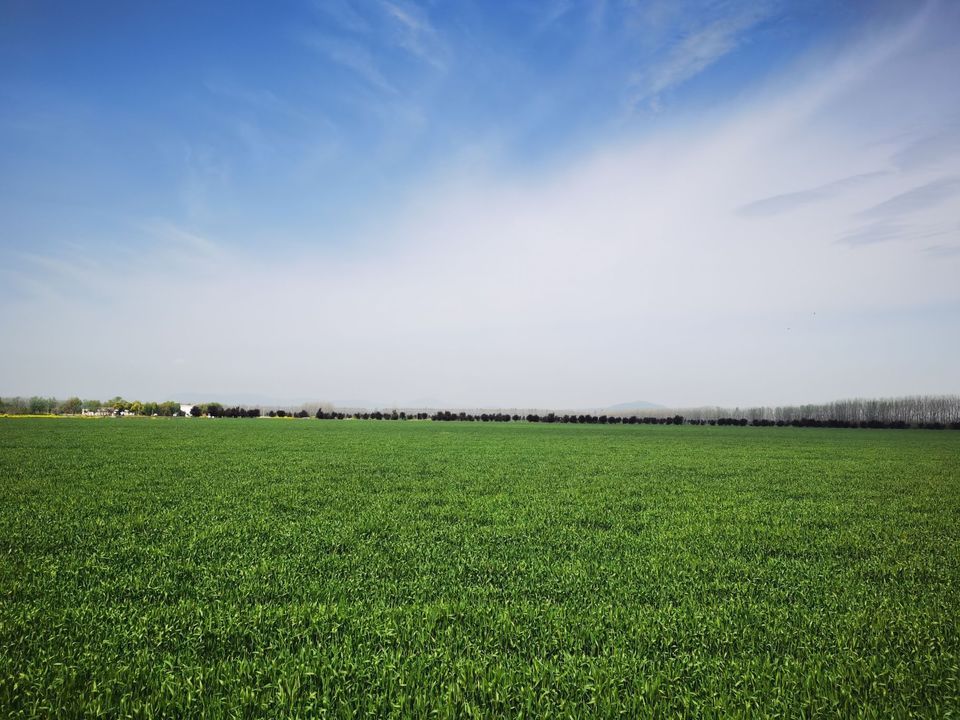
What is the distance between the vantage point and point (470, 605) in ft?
17.2

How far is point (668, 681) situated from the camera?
12.9 feet

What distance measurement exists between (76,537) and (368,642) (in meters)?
5.71

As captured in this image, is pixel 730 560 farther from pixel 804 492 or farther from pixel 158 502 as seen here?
pixel 158 502

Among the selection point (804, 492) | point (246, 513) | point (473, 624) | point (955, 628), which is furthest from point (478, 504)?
point (804, 492)

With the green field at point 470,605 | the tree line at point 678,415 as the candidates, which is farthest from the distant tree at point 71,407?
the green field at point 470,605

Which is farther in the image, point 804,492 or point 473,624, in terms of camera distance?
point 804,492

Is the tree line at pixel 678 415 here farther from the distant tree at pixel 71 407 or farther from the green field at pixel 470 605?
the green field at pixel 470 605

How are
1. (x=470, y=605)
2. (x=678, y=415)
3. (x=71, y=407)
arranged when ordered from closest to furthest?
1. (x=470, y=605)
2. (x=71, y=407)
3. (x=678, y=415)

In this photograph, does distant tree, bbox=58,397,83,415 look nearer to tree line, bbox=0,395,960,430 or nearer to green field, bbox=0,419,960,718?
tree line, bbox=0,395,960,430

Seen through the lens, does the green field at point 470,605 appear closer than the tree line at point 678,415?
Yes

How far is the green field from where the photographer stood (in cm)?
376

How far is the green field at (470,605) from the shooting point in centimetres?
376

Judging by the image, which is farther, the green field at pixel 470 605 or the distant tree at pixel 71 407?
the distant tree at pixel 71 407

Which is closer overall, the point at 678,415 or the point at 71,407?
the point at 71,407
